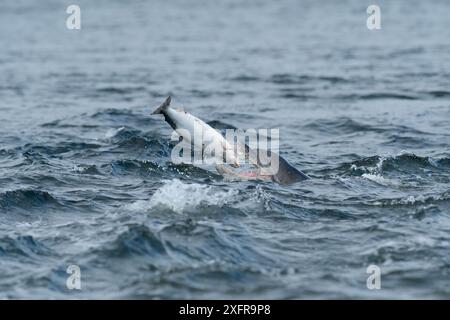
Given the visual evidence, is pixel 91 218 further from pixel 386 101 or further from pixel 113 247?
pixel 386 101

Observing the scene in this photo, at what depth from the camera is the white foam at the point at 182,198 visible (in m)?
13.2

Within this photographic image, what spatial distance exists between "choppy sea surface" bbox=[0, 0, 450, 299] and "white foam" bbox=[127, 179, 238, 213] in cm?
3

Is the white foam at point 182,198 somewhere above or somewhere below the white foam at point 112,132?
below

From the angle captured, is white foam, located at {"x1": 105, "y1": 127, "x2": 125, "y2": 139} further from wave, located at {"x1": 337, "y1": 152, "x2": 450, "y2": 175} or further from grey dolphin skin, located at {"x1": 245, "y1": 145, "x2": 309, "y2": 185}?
grey dolphin skin, located at {"x1": 245, "y1": 145, "x2": 309, "y2": 185}

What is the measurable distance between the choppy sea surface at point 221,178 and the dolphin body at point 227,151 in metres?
0.21

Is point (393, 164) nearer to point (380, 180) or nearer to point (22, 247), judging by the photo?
point (380, 180)

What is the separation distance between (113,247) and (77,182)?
13.5ft

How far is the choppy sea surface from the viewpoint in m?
10.9

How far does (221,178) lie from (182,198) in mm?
2001

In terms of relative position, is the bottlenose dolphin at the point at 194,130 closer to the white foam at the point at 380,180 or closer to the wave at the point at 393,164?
the white foam at the point at 380,180

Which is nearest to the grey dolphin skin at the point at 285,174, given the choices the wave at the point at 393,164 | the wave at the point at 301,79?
the wave at the point at 393,164

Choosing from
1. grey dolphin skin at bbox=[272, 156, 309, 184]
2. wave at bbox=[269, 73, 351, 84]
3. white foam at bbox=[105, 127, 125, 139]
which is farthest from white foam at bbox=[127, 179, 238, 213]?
wave at bbox=[269, 73, 351, 84]

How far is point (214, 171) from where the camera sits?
15695 millimetres
